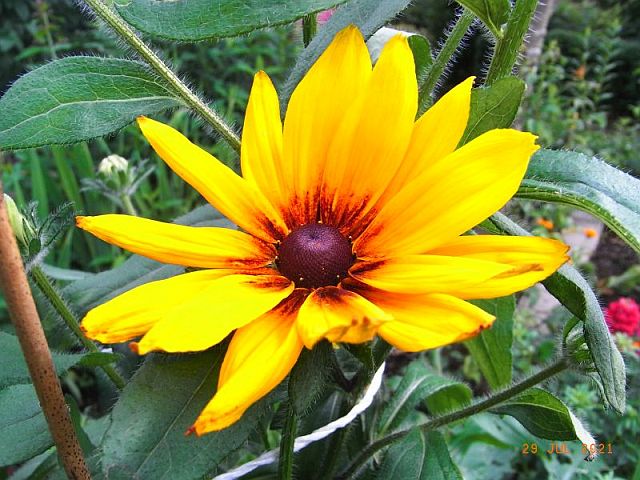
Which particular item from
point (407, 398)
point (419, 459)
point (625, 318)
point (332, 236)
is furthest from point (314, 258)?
point (625, 318)

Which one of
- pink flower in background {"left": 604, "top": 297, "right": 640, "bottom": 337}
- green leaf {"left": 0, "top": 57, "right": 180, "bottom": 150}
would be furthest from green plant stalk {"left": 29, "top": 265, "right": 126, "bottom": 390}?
pink flower in background {"left": 604, "top": 297, "right": 640, "bottom": 337}

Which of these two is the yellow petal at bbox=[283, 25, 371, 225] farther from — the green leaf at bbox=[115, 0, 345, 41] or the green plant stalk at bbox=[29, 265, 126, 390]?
the green plant stalk at bbox=[29, 265, 126, 390]

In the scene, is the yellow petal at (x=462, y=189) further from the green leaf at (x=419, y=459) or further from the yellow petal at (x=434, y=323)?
the green leaf at (x=419, y=459)

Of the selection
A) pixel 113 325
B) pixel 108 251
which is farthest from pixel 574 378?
pixel 113 325

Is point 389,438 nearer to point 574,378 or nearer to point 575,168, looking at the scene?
point 575,168

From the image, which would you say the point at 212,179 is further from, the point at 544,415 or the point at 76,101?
the point at 544,415
